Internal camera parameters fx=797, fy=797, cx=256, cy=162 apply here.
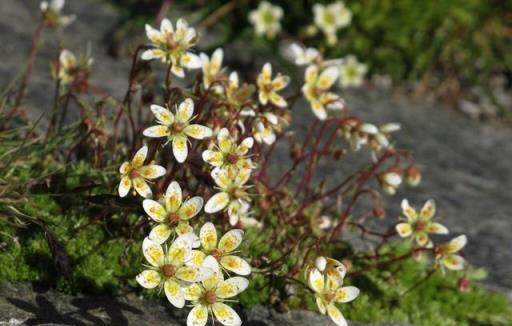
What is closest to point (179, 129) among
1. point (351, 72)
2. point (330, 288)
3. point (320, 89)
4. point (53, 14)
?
point (330, 288)

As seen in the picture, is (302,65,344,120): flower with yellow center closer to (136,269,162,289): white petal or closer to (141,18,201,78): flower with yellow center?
(141,18,201,78): flower with yellow center

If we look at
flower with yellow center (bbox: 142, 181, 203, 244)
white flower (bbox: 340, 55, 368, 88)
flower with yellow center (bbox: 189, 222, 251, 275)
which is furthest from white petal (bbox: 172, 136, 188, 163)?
white flower (bbox: 340, 55, 368, 88)

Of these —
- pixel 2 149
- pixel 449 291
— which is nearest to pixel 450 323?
pixel 449 291

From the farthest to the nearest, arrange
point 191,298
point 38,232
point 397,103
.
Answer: point 397,103 < point 38,232 < point 191,298

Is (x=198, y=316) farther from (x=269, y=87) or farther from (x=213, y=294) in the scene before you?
(x=269, y=87)

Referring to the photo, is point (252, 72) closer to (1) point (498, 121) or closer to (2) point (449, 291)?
(1) point (498, 121)

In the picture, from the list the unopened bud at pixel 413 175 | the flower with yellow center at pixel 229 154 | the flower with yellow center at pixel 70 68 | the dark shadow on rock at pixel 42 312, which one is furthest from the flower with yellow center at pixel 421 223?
the flower with yellow center at pixel 70 68
